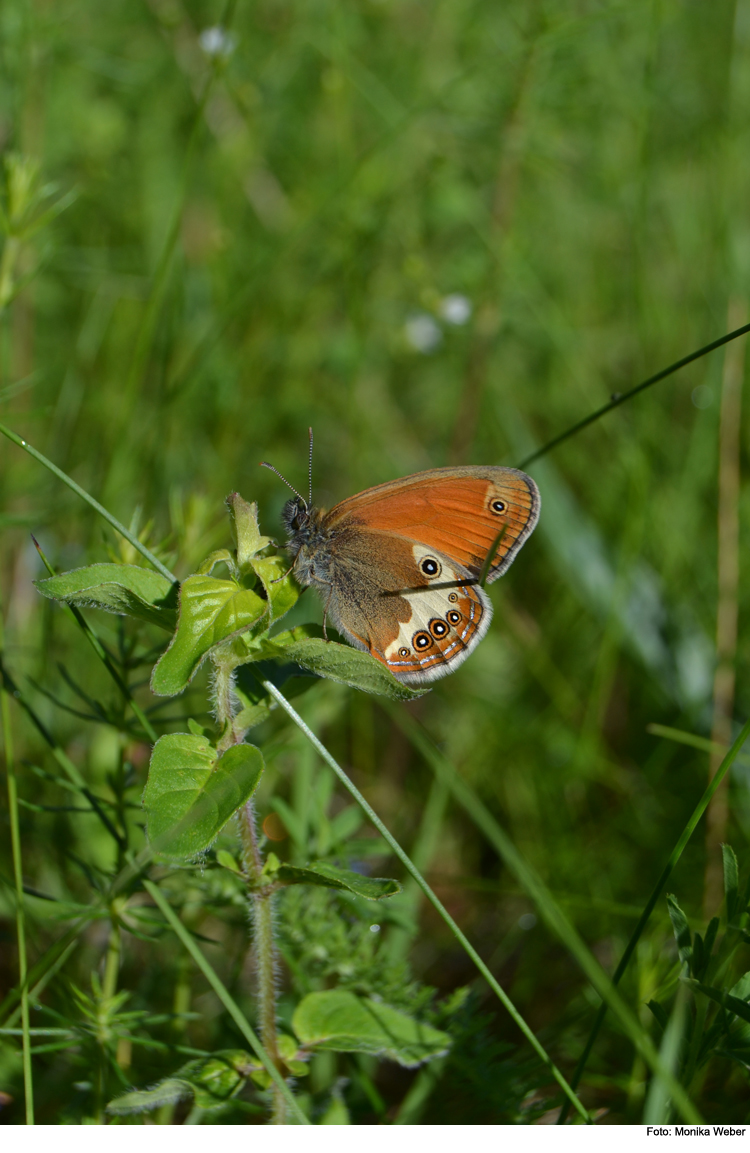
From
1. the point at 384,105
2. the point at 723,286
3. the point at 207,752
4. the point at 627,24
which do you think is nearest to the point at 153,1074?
the point at 207,752

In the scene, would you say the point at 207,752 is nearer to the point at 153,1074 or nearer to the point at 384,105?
the point at 153,1074

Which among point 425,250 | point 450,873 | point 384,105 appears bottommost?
point 450,873

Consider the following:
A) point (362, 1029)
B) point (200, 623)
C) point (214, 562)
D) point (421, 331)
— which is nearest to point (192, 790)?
point (200, 623)

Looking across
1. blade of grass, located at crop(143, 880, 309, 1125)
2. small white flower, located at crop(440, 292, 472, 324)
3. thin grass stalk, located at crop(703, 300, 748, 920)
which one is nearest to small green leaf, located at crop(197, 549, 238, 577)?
blade of grass, located at crop(143, 880, 309, 1125)

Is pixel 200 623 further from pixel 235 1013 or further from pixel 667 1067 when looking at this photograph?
pixel 667 1067

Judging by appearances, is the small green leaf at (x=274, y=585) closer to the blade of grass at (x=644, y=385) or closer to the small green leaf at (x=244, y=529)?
the small green leaf at (x=244, y=529)

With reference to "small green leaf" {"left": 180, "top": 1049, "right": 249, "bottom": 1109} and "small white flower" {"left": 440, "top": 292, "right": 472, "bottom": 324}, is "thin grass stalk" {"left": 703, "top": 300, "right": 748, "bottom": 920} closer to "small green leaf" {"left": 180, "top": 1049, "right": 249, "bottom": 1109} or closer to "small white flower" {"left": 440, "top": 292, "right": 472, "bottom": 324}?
"small white flower" {"left": 440, "top": 292, "right": 472, "bottom": 324}
